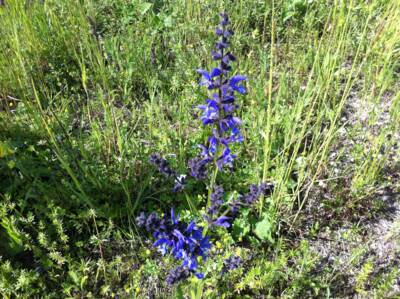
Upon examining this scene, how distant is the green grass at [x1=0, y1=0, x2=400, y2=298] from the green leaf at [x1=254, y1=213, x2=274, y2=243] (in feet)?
0.06

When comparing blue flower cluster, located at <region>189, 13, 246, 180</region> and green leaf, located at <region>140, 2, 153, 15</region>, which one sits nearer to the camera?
blue flower cluster, located at <region>189, 13, 246, 180</region>

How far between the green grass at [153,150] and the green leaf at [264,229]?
0.02 metres

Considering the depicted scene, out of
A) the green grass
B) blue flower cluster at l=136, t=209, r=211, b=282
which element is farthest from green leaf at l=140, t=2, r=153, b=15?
blue flower cluster at l=136, t=209, r=211, b=282

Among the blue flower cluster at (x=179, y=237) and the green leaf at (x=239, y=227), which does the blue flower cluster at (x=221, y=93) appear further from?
the green leaf at (x=239, y=227)

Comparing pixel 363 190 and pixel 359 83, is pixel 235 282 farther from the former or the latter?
pixel 359 83

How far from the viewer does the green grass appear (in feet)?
6.63

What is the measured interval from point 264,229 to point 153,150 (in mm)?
989

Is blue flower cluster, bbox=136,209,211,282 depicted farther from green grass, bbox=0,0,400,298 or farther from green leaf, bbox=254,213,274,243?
green leaf, bbox=254,213,274,243

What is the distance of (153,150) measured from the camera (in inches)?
103

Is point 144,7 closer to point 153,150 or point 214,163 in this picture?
point 153,150

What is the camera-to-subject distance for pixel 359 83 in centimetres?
321

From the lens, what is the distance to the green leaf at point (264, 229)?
86.1 inches

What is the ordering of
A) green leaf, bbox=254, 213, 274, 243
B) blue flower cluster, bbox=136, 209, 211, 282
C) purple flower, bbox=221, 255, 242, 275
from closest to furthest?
blue flower cluster, bbox=136, 209, 211, 282
purple flower, bbox=221, 255, 242, 275
green leaf, bbox=254, 213, 274, 243

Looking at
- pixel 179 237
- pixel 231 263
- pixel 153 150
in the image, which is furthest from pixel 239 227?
pixel 153 150
